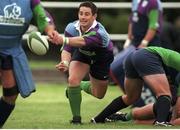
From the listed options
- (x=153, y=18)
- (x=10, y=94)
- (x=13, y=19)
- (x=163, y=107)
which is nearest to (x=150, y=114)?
Result: (x=163, y=107)

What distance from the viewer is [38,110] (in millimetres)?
13109

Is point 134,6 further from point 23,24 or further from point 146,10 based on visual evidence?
point 23,24

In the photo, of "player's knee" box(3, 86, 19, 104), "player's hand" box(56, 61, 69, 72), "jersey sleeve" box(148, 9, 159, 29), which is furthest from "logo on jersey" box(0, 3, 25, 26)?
"jersey sleeve" box(148, 9, 159, 29)

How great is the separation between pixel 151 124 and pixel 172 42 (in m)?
7.36

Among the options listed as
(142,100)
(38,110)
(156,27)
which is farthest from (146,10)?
(38,110)

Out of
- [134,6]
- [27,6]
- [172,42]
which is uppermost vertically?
[27,6]

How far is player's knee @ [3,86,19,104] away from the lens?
33.5ft

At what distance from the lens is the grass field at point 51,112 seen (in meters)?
10.6

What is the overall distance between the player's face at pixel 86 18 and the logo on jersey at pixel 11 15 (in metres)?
1.04

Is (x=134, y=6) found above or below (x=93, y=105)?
above

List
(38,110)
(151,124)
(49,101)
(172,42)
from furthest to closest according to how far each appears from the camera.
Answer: (172,42), (49,101), (38,110), (151,124)

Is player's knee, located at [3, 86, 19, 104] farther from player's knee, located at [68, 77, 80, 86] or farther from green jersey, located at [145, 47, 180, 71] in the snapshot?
green jersey, located at [145, 47, 180, 71]

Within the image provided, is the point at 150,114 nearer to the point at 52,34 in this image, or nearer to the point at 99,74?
the point at 99,74

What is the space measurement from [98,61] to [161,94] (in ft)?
4.27
